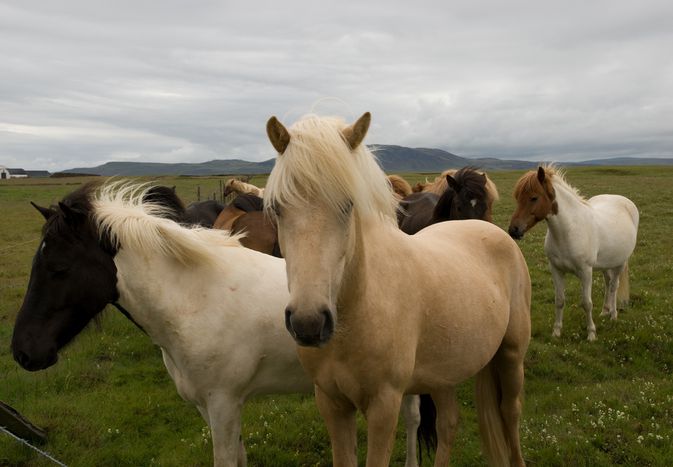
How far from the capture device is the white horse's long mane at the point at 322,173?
7.18 ft

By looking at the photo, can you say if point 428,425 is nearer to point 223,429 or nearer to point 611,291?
point 223,429

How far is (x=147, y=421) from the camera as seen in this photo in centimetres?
563

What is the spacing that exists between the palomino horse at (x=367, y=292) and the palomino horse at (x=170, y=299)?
919 mm

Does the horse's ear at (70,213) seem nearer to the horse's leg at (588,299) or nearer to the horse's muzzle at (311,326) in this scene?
the horse's muzzle at (311,326)

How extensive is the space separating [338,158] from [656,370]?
656 cm

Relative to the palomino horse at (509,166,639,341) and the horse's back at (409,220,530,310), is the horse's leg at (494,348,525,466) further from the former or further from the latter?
the palomino horse at (509,166,639,341)

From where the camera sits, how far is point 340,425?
2982 millimetres

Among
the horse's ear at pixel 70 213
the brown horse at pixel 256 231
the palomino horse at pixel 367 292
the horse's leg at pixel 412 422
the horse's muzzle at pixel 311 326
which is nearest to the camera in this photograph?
the horse's muzzle at pixel 311 326

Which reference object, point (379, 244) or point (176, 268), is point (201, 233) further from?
point (379, 244)

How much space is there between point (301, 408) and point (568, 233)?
18.3 feet

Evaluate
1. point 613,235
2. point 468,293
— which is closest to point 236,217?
point 468,293

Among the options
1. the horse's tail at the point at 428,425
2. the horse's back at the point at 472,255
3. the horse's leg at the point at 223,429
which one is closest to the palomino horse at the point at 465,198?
the horse's back at the point at 472,255

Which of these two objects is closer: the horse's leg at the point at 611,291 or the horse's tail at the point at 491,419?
the horse's tail at the point at 491,419

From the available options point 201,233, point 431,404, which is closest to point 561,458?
point 431,404
